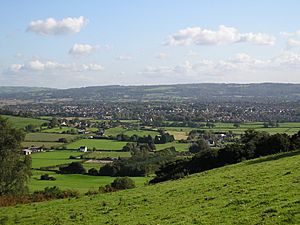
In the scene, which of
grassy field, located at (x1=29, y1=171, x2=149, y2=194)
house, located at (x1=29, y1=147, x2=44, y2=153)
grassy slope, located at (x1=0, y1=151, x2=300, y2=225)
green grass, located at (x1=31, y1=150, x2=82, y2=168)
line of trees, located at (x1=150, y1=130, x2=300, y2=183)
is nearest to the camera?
grassy slope, located at (x1=0, y1=151, x2=300, y2=225)

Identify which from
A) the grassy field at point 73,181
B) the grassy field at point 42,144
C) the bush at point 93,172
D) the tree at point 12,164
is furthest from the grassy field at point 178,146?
the tree at point 12,164

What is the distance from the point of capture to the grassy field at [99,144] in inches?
3944

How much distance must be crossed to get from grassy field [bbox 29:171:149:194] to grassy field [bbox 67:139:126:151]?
3034cm

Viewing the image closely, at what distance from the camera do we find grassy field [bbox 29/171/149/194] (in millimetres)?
55719

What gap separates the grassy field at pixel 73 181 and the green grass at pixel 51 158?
780 centimetres

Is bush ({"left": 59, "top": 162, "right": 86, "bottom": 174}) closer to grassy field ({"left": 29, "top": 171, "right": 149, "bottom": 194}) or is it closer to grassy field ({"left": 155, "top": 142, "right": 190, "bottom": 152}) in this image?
grassy field ({"left": 29, "top": 171, "right": 149, "bottom": 194})

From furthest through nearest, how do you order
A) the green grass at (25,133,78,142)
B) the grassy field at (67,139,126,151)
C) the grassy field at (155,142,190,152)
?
the green grass at (25,133,78,142)
the grassy field at (67,139,126,151)
the grassy field at (155,142,190,152)

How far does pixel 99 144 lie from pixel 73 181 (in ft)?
145

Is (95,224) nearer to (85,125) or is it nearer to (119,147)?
(119,147)

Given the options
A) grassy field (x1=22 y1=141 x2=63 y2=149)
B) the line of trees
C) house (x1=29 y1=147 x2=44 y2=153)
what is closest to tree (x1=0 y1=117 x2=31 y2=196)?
the line of trees

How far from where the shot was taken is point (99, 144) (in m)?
106

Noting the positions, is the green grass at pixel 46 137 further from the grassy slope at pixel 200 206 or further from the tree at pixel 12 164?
the grassy slope at pixel 200 206

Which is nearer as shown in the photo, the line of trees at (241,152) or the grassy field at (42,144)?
the line of trees at (241,152)

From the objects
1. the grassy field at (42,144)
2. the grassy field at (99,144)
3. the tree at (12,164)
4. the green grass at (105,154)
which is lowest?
the green grass at (105,154)
